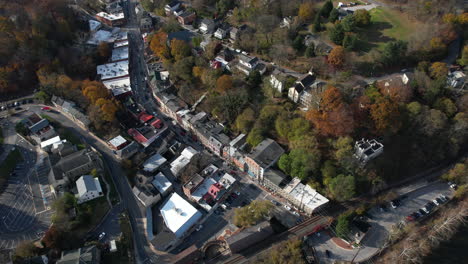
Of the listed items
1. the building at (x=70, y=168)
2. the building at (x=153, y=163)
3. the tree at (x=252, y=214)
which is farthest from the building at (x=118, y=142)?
the tree at (x=252, y=214)

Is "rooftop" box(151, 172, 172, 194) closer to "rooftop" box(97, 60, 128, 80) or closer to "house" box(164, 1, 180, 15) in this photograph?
"rooftop" box(97, 60, 128, 80)

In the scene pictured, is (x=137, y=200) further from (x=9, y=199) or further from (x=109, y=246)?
(x=9, y=199)

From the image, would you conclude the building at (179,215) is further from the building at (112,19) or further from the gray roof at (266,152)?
the building at (112,19)

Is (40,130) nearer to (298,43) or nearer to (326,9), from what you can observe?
(298,43)

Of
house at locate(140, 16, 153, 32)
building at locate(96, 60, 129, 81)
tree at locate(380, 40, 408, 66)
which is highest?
tree at locate(380, 40, 408, 66)

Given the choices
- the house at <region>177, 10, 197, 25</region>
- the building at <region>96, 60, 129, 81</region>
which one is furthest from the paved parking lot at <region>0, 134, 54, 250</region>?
the house at <region>177, 10, 197, 25</region>

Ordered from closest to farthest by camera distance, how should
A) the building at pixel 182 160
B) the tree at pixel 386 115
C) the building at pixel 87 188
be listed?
the building at pixel 87 188
the tree at pixel 386 115
the building at pixel 182 160

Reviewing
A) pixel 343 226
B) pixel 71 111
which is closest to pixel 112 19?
pixel 71 111
